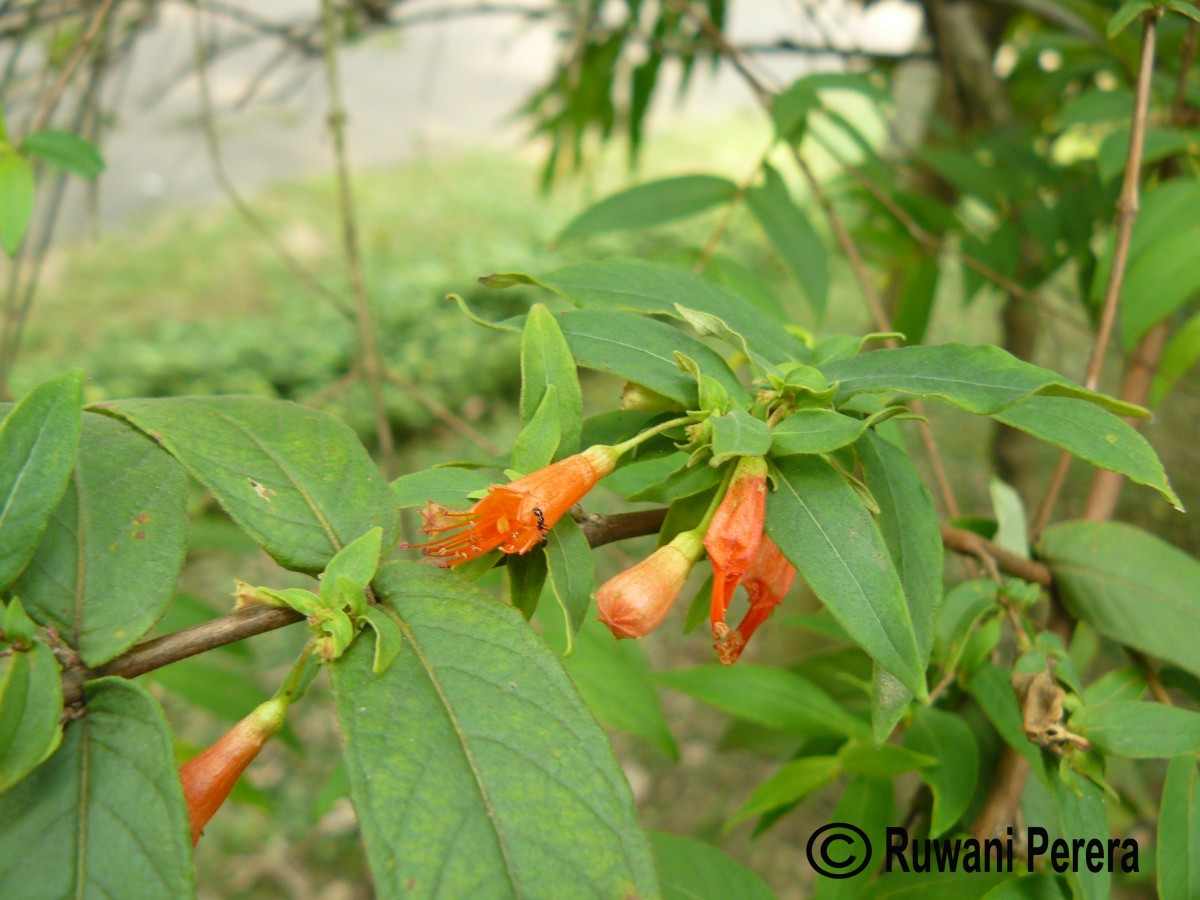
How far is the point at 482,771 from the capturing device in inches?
14.0

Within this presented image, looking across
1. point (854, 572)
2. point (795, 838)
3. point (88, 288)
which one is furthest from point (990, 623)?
point (88, 288)

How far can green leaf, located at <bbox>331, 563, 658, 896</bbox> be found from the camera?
34 cm

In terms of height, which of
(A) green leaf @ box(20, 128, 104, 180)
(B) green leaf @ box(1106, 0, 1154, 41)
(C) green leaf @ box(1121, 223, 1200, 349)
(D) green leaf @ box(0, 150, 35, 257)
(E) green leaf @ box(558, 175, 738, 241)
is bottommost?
(D) green leaf @ box(0, 150, 35, 257)

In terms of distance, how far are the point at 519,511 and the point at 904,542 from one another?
8.1 inches

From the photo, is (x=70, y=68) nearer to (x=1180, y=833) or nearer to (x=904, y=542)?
(x=904, y=542)

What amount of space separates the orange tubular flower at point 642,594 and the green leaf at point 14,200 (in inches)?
22.7

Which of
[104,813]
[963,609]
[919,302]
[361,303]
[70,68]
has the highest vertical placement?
[919,302]

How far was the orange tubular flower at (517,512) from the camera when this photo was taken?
423 millimetres

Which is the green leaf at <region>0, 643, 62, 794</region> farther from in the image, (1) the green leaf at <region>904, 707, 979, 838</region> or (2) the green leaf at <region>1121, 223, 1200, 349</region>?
(2) the green leaf at <region>1121, 223, 1200, 349</region>

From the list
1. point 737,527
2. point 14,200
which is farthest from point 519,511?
point 14,200

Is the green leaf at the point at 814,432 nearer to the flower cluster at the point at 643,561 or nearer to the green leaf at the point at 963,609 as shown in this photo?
the flower cluster at the point at 643,561

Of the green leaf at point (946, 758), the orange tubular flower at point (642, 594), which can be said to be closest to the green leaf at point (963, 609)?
the green leaf at point (946, 758)

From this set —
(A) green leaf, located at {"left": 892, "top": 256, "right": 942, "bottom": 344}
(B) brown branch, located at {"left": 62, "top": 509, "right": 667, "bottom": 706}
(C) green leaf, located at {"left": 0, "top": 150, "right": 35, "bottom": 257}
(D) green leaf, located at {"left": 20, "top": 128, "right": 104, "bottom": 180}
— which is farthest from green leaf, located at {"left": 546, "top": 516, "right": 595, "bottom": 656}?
(A) green leaf, located at {"left": 892, "top": 256, "right": 942, "bottom": 344}

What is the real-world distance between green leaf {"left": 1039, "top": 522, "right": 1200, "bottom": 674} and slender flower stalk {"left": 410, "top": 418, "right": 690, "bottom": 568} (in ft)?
1.24
